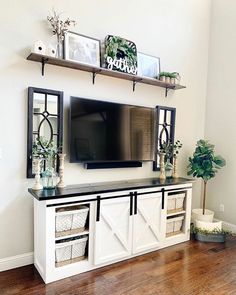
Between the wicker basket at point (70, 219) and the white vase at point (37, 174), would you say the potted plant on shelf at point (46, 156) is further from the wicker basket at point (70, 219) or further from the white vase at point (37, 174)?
the wicker basket at point (70, 219)

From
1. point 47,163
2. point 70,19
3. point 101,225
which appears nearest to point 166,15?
point 70,19

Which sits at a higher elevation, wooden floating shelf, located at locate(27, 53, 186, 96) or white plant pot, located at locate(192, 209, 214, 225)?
wooden floating shelf, located at locate(27, 53, 186, 96)

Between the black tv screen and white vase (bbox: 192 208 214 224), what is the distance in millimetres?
1185

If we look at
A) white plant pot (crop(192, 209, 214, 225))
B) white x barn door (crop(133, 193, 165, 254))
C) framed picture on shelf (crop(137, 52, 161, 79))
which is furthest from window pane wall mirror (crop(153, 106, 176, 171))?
white plant pot (crop(192, 209, 214, 225))

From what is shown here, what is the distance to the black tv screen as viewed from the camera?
2.77 meters

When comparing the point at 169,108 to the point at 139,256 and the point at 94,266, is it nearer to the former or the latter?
the point at 139,256

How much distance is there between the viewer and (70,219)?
A: 2438 millimetres

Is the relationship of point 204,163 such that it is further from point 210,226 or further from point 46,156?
point 46,156

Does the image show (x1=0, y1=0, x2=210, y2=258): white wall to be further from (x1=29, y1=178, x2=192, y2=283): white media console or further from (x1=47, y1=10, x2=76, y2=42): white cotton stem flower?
(x1=29, y1=178, x2=192, y2=283): white media console

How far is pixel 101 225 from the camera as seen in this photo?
2551mm

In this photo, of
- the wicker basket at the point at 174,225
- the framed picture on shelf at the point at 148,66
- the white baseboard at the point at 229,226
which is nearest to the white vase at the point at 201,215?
the white baseboard at the point at 229,226

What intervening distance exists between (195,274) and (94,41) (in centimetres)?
276

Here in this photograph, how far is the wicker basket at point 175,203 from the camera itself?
3.20m

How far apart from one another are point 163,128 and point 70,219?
75.4 inches
